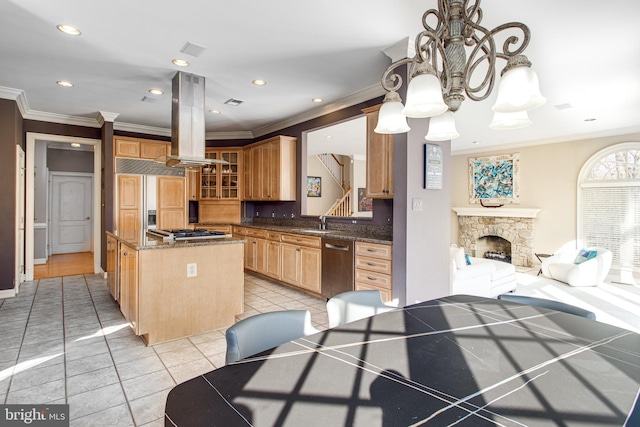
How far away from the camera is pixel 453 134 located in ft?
5.93

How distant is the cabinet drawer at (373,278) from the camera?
3418 millimetres

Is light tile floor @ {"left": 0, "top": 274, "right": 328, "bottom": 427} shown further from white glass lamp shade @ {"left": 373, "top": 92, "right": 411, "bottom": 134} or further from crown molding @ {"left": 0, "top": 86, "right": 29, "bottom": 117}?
crown molding @ {"left": 0, "top": 86, "right": 29, "bottom": 117}

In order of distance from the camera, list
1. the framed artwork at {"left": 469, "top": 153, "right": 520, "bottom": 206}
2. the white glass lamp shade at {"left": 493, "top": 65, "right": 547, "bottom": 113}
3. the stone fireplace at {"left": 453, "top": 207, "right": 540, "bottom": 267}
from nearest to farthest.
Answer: the white glass lamp shade at {"left": 493, "top": 65, "right": 547, "bottom": 113} → the stone fireplace at {"left": 453, "top": 207, "right": 540, "bottom": 267} → the framed artwork at {"left": 469, "top": 153, "right": 520, "bottom": 206}

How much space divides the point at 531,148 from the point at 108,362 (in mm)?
8120

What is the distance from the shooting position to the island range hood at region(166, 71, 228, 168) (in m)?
3.76

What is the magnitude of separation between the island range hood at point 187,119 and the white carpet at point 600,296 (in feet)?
16.6

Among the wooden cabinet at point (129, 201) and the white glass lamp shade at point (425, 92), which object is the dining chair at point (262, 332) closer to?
the white glass lamp shade at point (425, 92)

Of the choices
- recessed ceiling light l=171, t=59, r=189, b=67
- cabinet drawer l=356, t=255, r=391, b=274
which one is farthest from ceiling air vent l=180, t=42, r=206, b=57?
cabinet drawer l=356, t=255, r=391, b=274

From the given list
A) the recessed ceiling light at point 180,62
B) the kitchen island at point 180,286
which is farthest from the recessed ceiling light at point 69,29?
the kitchen island at point 180,286

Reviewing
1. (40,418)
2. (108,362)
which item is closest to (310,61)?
(108,362)

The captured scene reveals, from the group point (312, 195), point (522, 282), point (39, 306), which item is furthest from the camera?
point (312, 195)

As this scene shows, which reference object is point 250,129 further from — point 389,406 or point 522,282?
point 389,406

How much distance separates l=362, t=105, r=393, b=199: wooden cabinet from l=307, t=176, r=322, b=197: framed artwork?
629 cm

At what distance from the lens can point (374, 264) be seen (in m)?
3.58
